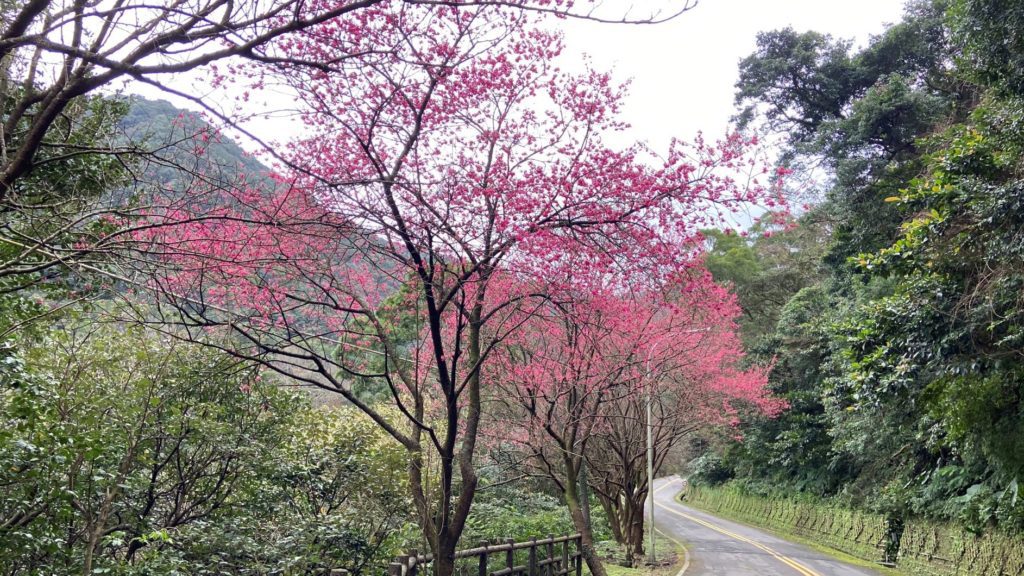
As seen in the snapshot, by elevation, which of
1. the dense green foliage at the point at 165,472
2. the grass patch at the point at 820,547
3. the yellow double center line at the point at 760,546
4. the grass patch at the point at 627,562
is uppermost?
the dense green foliage at the point at 165,472

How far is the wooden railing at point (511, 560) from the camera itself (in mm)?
6516

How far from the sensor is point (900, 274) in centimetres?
1216

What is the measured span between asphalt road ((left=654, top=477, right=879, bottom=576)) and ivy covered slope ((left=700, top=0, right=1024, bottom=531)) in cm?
269

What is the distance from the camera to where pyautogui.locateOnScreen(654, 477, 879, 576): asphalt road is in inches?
718

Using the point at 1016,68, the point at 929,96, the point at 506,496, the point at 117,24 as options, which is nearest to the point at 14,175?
the point at 117,24

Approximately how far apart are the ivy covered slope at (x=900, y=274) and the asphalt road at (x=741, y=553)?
269 cm

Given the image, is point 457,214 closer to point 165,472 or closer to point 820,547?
point 165,472

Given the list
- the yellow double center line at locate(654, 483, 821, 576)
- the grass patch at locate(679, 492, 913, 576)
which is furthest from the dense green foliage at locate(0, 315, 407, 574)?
the grass patch at locate(679, 492, 913, 576)

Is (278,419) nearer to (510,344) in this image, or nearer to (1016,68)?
(510,344)

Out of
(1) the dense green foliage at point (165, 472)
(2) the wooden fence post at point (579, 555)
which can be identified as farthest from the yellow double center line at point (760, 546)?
(1) the dense green foliage at point (165, 472)

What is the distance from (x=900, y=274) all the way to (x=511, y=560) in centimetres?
852

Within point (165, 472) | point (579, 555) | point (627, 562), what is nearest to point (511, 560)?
point (579, 555)

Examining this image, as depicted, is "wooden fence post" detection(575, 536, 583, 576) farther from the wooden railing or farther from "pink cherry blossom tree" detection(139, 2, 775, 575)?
"pink cherry blossom tree" detection(139, 2, 775, 575)

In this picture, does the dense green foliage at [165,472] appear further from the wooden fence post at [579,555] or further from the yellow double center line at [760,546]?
the yellow double center line at [760,546]
